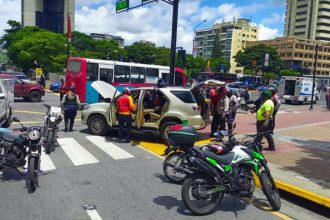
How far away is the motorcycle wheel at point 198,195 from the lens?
5707mm

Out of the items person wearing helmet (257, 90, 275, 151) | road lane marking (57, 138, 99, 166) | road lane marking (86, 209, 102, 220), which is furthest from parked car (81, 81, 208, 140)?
road lane marking (86, 209, 102, 220)

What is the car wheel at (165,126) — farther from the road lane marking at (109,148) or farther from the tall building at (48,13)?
the tall building at (48,13)

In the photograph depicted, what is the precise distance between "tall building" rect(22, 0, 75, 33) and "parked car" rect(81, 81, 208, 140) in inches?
4027

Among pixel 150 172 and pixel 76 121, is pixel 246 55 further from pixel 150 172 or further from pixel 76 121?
pixel 150 172

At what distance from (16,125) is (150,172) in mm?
7561

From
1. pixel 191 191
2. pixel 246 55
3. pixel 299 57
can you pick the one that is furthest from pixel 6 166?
pixel 299 57

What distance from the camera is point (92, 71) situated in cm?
2375

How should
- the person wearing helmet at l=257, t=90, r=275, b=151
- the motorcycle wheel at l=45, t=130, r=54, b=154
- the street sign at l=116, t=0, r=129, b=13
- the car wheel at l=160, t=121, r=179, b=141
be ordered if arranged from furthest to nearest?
1. the street sign at l=116, t=0, r=129, b=13
2. the car wheel at l=160, t=121, r=179, b=141
3. the person wearing helmet at l=257, t=90, r=275, b=151
4. the motorcycle wheel at l=45, t=130, r=54, b=154

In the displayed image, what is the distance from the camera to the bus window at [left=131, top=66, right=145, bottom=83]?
26078mm

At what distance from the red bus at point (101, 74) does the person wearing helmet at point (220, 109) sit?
11.5 metres

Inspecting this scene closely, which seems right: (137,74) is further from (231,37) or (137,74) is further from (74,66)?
(231,37)

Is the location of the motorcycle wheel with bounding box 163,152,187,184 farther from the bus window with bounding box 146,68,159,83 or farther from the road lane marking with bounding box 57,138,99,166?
the bus window with bounding box 146,68,159,83

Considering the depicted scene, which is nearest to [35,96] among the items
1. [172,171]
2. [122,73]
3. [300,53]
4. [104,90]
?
[122,73]

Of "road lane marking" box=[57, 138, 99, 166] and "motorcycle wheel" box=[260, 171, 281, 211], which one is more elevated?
"motorcycle wheel" box=[260, 171, 281, 211]
